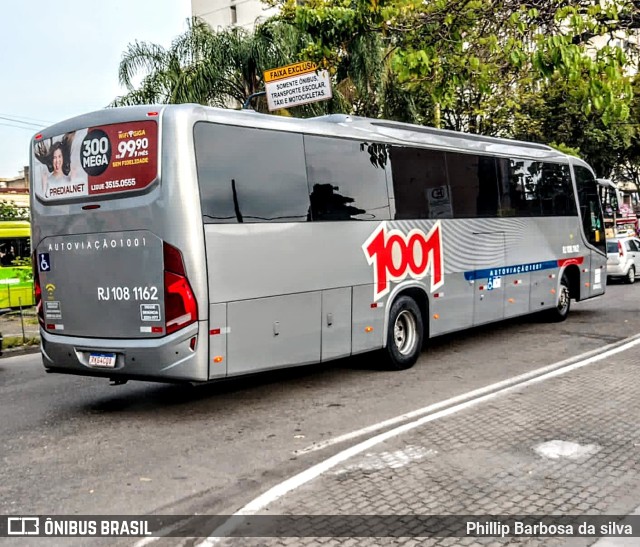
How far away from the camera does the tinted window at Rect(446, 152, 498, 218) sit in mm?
11578

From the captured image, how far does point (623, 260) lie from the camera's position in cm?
2561

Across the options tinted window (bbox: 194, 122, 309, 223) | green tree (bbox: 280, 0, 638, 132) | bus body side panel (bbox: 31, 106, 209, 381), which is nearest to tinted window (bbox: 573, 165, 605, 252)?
green tree (bbox: 280, 0, 638, 132)

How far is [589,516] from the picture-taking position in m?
4.95

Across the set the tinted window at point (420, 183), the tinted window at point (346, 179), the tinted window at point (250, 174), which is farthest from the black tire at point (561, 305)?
the tinted window at point (250, 174)

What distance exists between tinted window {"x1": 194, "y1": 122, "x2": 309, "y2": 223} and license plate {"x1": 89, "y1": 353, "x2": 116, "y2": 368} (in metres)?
1.74

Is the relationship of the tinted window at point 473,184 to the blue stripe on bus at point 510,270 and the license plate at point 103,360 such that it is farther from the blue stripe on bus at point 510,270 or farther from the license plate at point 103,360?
the license plate at point 103,360

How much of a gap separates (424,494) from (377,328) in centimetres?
459

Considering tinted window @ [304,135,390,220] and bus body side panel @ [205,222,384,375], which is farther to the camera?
tinted window @ [304,135,390,220]

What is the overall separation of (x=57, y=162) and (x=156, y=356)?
2.47 m

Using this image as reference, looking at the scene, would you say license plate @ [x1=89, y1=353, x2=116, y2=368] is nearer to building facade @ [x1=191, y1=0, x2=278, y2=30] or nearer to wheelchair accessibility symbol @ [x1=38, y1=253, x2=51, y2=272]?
wheelchair accessibility symbol @ [x1=38, y1=253, x2=51, y2=272]

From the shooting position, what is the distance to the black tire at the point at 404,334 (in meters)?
10.2

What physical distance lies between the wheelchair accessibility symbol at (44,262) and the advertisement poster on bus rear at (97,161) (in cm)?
62

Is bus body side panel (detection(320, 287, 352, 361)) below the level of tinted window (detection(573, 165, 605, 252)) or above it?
below

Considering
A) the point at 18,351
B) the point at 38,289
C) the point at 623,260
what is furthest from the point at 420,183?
the point at 623,260
